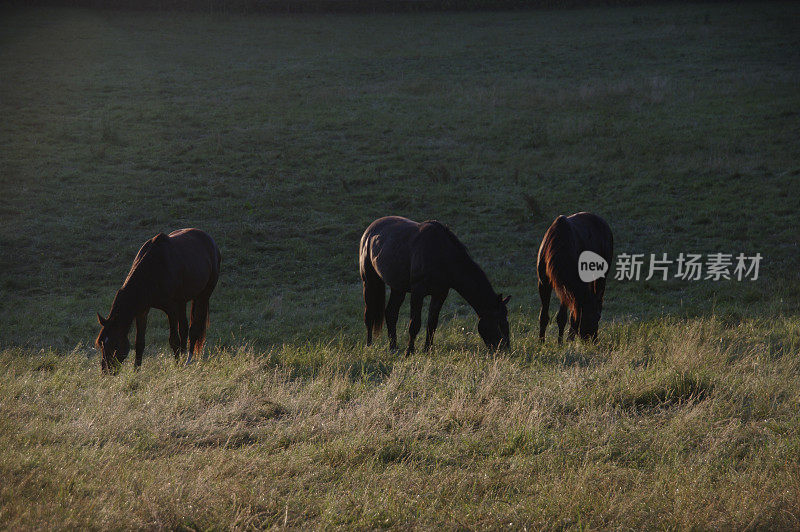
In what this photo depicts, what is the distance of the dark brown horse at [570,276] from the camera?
9047 millimetres

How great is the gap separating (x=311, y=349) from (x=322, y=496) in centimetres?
463

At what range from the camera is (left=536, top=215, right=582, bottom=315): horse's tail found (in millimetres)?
9258

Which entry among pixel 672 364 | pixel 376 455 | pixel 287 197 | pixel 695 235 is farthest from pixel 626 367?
pixel 287 197

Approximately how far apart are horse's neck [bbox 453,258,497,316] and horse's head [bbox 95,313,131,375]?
14.7ft

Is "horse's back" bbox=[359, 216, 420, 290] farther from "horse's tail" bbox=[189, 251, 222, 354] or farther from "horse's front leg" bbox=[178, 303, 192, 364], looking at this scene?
"horse's front leg" bbox=[178, 303, 192, 364]

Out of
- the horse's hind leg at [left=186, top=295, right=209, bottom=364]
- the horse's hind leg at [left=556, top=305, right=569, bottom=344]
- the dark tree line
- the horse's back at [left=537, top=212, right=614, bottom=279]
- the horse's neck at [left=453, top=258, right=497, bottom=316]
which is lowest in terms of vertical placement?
the horse's hind leg at [left=186, top=295, right=209, bottom=364]

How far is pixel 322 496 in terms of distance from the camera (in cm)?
470

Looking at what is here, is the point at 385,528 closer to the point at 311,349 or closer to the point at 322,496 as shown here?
the point at 322,496

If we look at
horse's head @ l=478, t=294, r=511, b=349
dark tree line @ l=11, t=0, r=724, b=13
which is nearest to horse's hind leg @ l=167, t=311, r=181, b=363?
horse's head @ l=478, t=294, r=511, b=349

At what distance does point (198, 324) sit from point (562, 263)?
561 cm

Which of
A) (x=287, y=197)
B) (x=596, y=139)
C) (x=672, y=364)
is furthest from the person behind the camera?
(x=596, y=139)

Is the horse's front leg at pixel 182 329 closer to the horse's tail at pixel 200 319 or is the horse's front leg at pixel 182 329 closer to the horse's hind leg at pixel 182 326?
the horse's hind leg at pixel 182 326

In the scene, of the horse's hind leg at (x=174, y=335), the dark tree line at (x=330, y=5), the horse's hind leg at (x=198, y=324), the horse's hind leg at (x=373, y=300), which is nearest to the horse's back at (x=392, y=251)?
the horse's hind leg at (x=373, y=300)

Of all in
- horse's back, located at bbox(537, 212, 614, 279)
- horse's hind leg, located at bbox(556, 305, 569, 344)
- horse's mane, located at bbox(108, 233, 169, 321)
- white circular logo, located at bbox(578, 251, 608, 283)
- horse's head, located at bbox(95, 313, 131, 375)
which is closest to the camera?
horse's head, located at bbox(95, 313, 131, 375)
